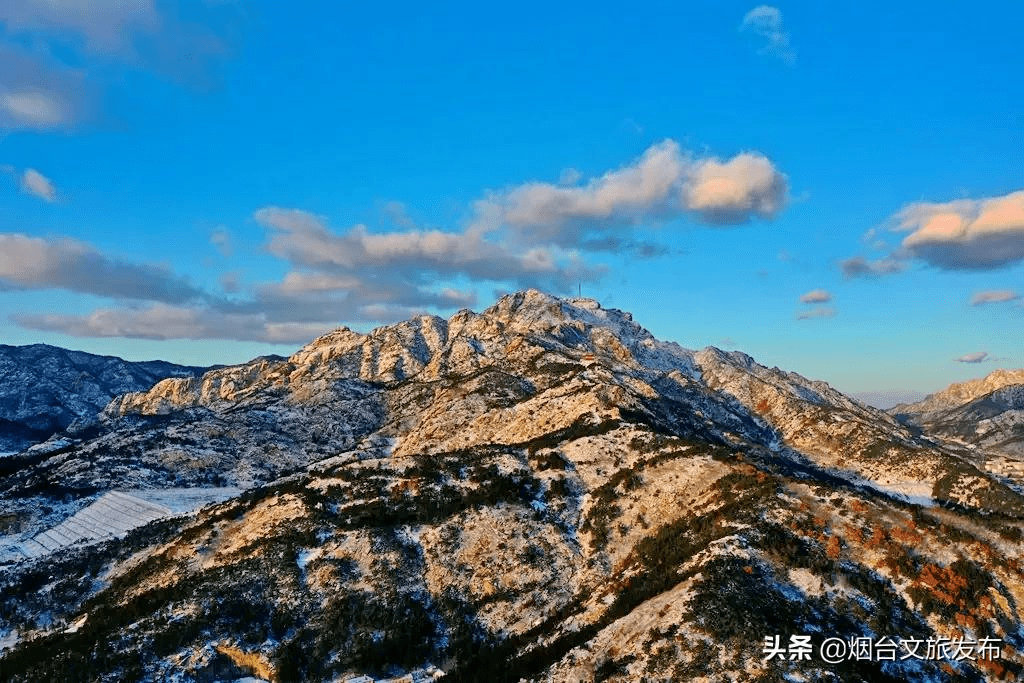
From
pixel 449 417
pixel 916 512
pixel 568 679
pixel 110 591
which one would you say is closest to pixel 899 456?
pixel 449 417

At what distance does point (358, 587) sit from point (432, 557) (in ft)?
24.4

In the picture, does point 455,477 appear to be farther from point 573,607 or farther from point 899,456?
point 899,456

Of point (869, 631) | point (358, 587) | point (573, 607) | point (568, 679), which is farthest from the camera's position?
point (358, 587)

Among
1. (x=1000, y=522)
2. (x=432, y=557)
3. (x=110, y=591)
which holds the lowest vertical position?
(x=110, y=591)

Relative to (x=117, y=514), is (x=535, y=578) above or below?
above

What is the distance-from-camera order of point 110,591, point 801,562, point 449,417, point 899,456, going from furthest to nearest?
point 899,456
point 449,417
point 110,591
point 801,562

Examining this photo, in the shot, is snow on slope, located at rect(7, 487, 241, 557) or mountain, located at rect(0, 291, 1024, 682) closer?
mountain, located at rect(0, 291, 1024, 682)

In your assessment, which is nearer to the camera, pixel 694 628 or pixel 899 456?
pixel 694 628

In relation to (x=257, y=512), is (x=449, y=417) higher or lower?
higher

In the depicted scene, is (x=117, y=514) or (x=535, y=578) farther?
(x=117, y=514)

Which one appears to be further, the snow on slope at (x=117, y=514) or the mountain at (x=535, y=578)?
the snow on slope at (x=117, y=514)

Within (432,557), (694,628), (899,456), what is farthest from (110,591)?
(899,456)

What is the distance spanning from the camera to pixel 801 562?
46.6m

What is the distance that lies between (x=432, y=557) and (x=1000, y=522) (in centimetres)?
4957
